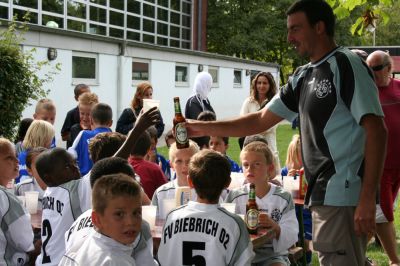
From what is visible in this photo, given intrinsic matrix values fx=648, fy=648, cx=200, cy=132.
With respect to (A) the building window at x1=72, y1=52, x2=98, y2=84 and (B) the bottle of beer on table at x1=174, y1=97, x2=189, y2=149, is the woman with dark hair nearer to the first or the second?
(B) the bottle of beer on table at x1=174, y1=97, x2=189, y2=149

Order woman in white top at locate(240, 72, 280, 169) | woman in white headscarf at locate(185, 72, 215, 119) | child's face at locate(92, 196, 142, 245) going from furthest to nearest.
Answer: woman in white headscarf at locate(185, 72, 215, 119)
woman in white top at locate(240, 72, 280, 169)
child's face at locate(92, 196, 142, 245)

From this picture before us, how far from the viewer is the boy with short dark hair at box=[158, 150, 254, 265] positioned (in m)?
3.67

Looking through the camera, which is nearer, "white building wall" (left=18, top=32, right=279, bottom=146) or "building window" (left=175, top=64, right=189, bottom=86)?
"white building wall" (left=18, top=32, right=279, bottom=146)

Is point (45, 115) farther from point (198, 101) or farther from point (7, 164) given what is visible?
point (7, 164)

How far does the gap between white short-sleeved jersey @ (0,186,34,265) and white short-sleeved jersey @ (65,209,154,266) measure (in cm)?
81

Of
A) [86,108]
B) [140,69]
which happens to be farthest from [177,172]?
[140,69]

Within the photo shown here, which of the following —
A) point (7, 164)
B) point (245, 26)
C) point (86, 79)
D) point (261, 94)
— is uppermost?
point (245, 26)

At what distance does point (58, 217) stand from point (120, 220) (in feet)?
4.29

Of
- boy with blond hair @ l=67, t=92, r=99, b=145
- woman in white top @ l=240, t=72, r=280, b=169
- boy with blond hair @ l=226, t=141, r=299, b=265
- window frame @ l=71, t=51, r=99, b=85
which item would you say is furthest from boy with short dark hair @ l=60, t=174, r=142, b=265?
window frame @ l=71, t=51, r=99, b=85

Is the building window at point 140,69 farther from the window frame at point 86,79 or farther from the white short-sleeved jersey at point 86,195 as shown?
the white short-sleeved jersey at point 86,195

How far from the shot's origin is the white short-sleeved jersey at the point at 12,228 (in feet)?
14.2

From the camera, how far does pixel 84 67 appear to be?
18.7m

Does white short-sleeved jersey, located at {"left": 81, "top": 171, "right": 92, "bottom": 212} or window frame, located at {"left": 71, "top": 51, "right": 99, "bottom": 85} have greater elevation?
window frame, located at {"left": 71, "top": 51, "right": 99, "bottom": 85}

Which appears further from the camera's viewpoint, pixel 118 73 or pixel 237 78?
pixel 237 78
